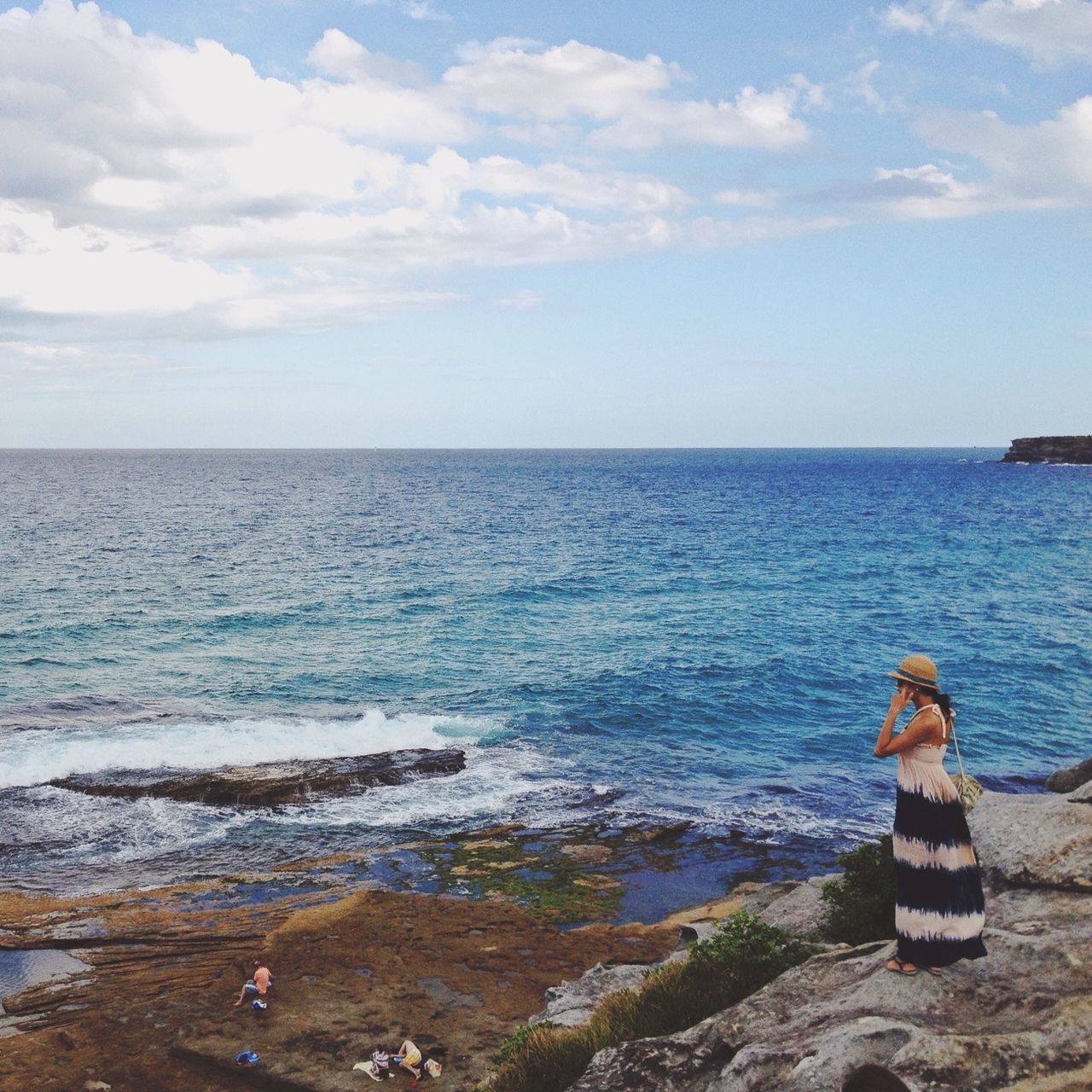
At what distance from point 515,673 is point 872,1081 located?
116 feet

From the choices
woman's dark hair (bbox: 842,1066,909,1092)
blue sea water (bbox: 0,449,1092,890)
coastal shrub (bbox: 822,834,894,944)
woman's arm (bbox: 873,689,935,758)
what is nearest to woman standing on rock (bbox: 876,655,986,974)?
woman's arm (bbox: 873,689,935,758)

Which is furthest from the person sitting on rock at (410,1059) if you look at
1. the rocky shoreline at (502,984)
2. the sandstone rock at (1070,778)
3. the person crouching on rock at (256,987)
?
the sandstone rock at (1070,778)

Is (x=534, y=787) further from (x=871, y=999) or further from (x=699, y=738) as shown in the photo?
(x=871, y=999)

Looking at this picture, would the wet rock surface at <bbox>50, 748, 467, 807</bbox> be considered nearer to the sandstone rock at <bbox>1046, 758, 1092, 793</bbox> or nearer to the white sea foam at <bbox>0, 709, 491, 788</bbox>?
the white sea foam at <bbox>0, 709, 491, 788</bbox>

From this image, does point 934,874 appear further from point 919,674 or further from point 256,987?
point 256,987

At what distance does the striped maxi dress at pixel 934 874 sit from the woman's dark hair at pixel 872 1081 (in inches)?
64.5

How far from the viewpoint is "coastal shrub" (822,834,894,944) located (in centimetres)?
1345

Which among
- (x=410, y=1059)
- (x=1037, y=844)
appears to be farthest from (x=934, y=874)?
(x=410, y=1059)

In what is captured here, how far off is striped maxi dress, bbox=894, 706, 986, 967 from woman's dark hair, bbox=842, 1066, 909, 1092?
1639 millimetres

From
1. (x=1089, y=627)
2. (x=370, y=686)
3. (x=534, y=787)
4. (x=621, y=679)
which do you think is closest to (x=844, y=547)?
(x=1089, y=627)

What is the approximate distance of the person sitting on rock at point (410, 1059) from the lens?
46.8ft

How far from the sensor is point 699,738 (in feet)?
115

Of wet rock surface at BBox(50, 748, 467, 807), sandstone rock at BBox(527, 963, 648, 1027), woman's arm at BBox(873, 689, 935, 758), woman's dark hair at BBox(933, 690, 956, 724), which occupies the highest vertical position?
woman's dark hair at BBox(933, 690, 956, 724)

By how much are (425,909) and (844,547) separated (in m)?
70.1
